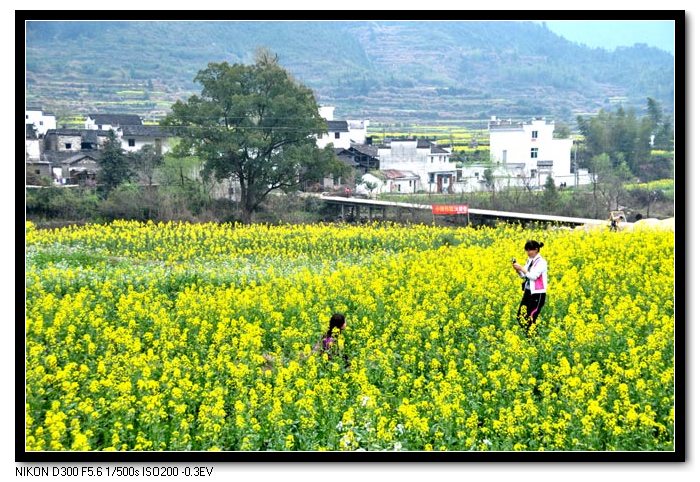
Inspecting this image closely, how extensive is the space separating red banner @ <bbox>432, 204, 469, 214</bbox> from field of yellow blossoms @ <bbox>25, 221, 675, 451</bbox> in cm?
261

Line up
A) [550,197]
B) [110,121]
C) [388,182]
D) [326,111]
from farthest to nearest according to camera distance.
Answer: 1. [388,182]
2. [550,197]
3. [326,111]
4. [110,121]

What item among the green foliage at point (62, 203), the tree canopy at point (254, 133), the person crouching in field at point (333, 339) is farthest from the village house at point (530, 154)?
the green foliage at point (62, 203)

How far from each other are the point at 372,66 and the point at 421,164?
4357 millimetres

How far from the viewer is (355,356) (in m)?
7.11

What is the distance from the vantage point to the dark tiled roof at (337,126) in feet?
38.4

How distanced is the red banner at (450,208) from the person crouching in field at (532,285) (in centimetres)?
559

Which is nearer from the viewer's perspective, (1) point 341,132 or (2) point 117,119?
(2) point 117,119

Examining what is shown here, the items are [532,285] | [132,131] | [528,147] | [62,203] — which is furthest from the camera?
[528,147]

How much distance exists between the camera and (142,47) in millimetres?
7809

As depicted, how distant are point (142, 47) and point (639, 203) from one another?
5571 millimetres

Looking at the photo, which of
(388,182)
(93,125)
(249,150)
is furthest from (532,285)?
(388,182)

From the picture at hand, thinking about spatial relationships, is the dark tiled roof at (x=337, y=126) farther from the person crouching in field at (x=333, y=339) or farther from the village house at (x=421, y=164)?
the person crouching in field at (x=333, y=339)

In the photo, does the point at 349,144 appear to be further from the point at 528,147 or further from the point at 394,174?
the point at 528,147

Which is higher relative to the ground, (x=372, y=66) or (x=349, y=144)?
(x=372, y=66)
